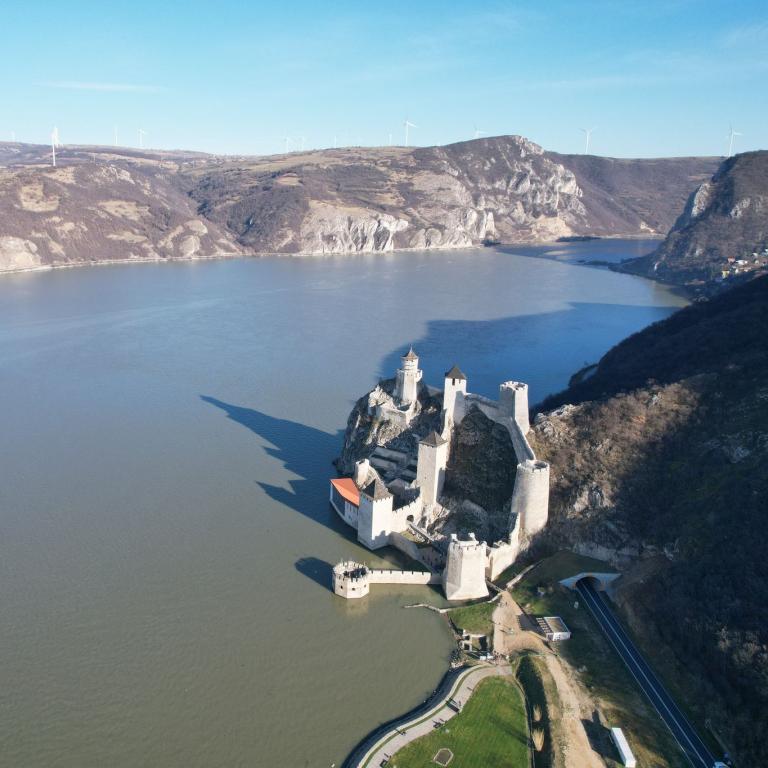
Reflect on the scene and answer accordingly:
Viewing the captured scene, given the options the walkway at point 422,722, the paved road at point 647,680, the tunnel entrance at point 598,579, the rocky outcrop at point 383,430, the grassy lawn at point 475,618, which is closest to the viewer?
the walkway at point 422,722

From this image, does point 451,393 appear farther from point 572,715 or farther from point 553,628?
point 572,715

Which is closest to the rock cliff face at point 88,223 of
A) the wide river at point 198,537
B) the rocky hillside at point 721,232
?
the wide river at point 198,537

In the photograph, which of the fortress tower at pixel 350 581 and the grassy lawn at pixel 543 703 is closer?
the grassy lawn at pixel 543 703

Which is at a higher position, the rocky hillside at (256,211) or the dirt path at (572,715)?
the rocky hillside at (256,211)

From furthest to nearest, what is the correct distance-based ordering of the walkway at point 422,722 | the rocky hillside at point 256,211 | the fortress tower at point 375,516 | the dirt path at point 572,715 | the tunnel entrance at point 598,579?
the rocky hillside at point 256,211 → the fortress tower at point 375,516 → the tunnel entrance at point 598,579 → the walkway at point 422,722 → the dirt path at point 572,715

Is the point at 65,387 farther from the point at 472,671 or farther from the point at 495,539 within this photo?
the point at 472,671

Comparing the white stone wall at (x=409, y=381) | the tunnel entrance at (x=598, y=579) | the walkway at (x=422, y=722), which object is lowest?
the walkway at (x=422, y=722)

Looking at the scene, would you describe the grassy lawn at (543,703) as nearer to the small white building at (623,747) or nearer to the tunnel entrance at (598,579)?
the small white building at (623,747)

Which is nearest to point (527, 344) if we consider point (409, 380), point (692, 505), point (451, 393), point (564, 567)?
point (409, 380)
